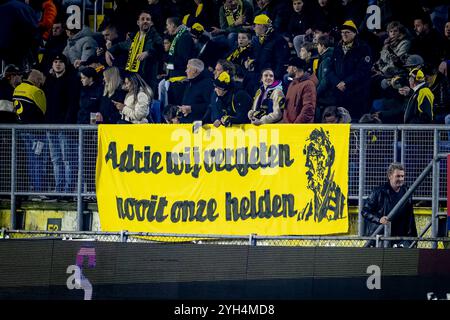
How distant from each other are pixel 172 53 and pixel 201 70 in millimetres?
666

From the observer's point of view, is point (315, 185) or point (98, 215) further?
point (98, 215)

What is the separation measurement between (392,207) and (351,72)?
6.98ft

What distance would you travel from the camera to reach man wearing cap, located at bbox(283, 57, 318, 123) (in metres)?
16.7

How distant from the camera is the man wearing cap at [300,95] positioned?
54.9ft

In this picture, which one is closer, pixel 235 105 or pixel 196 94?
pixel 235 105

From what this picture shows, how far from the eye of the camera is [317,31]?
17.1 m

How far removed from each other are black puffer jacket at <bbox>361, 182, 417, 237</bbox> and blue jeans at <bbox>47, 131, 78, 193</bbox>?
4.41m

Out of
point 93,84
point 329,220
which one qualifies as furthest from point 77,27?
point 329,220

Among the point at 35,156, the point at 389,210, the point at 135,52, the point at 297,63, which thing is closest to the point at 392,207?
the point at 389,210

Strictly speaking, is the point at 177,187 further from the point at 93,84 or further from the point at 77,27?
the point at 77,27

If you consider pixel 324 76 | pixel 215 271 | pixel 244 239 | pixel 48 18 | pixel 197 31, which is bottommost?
pixel 215 271

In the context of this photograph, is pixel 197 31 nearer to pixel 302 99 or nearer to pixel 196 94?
pixel 196 94

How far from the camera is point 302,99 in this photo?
1677 cm

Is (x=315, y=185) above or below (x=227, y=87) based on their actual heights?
below
